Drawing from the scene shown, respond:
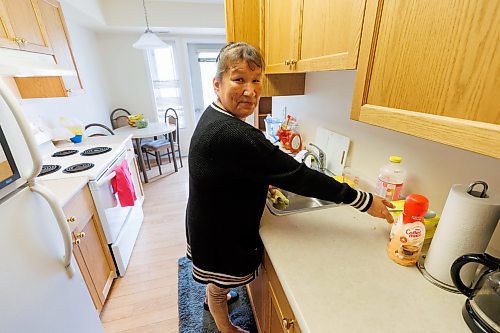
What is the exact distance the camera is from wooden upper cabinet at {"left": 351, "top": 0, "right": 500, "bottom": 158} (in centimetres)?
41

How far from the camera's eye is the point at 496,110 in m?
0.40

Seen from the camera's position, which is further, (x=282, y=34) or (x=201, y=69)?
(x=201, y=69)

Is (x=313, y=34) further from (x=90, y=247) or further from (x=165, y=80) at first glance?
(x=165, y=80)

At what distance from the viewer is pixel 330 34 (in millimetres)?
806

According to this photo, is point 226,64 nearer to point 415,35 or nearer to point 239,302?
point 415,35

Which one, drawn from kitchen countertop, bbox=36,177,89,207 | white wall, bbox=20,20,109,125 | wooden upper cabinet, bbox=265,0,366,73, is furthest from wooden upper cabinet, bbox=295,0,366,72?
white wall, bbox=20,20,109,125

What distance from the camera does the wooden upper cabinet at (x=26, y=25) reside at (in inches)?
55.4

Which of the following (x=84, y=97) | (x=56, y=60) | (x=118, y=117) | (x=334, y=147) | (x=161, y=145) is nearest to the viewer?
(x=334, y=147)

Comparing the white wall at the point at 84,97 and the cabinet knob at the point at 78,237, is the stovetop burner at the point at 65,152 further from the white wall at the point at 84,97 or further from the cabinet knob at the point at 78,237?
the cabinet knob at the point at 78,237

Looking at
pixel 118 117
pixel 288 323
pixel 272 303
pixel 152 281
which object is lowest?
pixel 152 281

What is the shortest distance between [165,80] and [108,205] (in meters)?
3.22

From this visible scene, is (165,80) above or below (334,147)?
above

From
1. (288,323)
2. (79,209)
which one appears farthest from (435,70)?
(79,209)

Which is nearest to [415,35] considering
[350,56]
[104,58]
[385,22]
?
[385,22]
